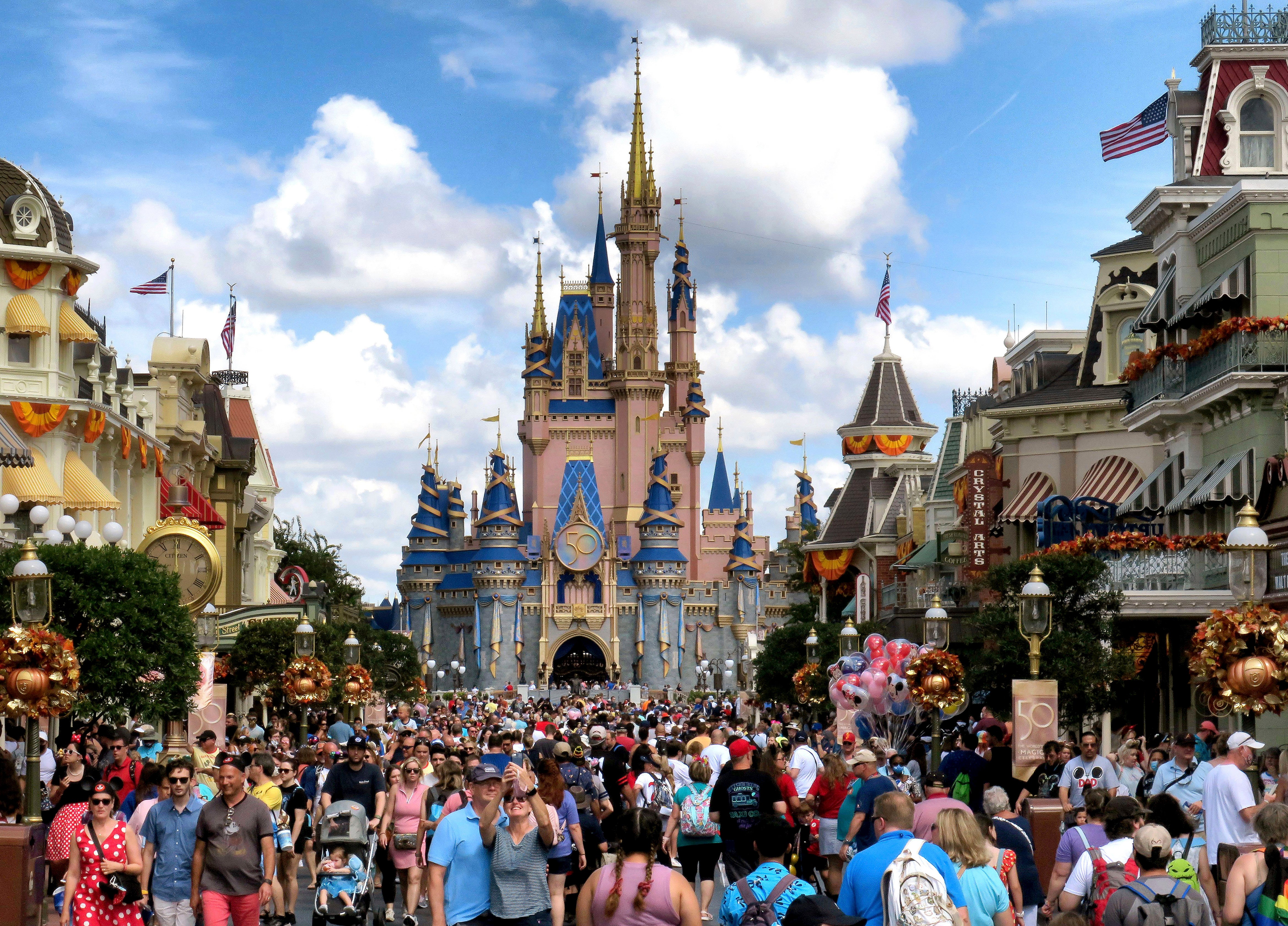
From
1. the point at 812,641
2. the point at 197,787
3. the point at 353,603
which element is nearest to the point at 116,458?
the point at 812,641

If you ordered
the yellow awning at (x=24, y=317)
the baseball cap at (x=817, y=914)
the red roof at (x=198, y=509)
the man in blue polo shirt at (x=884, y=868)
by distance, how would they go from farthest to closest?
1. the red roof at (x=198, y=509)
2. the yellow awning at (x=24, y=317)
3. the man in blue polo shirt at (x=884, y=868)
4. the baseball cap at (x=817, y=914)

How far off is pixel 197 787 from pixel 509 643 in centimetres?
11077

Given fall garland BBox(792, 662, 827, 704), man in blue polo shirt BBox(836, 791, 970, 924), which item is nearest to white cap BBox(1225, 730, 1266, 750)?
man in blue polo shirt BBox(836, 791, 970, 924)

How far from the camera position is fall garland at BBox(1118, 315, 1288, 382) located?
90.7 feet

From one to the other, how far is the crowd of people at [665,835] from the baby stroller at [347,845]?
0.08ft

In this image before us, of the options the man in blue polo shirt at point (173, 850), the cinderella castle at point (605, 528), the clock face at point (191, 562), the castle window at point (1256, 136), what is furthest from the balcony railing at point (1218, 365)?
the cinderella castle at point (605, 528)

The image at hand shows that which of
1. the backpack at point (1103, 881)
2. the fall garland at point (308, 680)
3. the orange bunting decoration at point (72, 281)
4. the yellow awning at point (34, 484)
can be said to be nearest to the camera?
the backpack at point (1103, 881)

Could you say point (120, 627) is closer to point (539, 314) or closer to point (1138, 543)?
point (1138, 543)

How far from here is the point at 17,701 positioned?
54.8 ft

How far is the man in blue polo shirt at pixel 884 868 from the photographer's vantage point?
8.65m

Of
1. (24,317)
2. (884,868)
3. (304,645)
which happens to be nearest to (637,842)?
(884,868)

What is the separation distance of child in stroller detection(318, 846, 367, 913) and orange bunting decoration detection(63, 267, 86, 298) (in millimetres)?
29466

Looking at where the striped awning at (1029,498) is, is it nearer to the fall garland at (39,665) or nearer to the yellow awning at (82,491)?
the yellow awning at (82,491)

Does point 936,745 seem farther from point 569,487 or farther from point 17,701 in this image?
point 569,487
